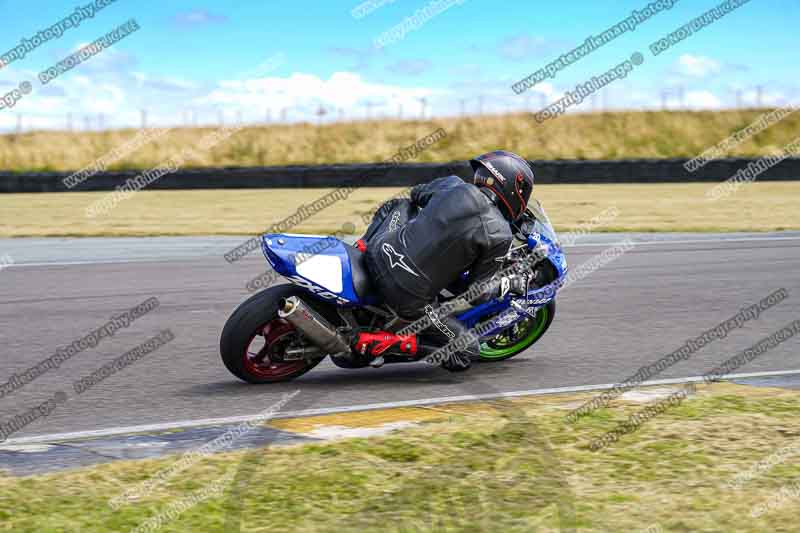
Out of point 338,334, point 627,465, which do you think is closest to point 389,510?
point 627,465

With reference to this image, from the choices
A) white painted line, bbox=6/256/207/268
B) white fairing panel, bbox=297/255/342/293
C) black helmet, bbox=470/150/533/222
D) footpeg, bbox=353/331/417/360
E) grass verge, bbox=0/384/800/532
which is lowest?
grass verge, bbox=0/384/800/532

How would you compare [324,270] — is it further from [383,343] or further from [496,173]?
[496,173]

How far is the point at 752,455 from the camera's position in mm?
5035

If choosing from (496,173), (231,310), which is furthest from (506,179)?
(231,310)

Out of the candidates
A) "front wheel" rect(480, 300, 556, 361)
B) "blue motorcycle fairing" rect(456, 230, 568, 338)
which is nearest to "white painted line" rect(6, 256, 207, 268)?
"front wheel" rect(480, 300, 556, 361)

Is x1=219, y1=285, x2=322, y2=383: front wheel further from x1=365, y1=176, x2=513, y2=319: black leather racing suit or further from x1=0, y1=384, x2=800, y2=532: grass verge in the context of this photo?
x1=0, y1=384, x2=800, y2=532: grass verge

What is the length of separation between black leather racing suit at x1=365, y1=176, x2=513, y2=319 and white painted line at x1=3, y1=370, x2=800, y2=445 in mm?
637

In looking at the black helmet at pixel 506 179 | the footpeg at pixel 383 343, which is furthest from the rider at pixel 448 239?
the footpeg at pixel 383 343

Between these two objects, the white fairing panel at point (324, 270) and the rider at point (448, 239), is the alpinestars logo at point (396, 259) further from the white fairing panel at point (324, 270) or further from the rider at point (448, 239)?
the white fairing panel at point (324, 270)

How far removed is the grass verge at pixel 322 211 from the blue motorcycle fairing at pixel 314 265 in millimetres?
9004

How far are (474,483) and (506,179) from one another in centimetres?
260

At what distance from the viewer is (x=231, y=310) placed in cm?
983

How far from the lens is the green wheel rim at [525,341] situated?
7.61 meters

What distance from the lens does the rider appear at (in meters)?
6.56
